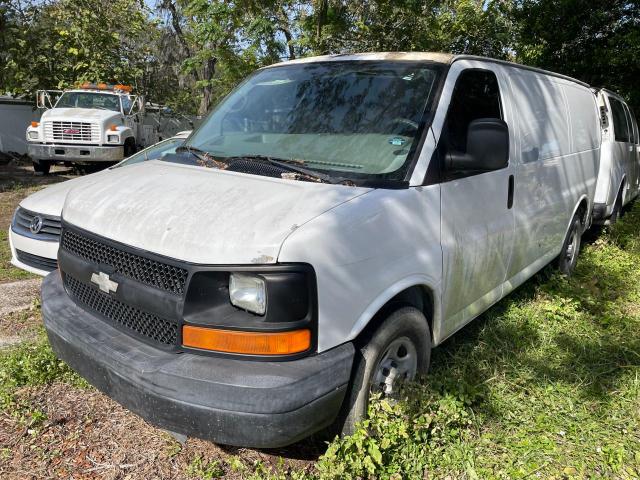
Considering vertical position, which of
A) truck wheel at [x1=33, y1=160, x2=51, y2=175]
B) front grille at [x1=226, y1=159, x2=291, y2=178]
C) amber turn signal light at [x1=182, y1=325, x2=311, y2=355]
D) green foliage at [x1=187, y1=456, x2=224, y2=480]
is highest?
front grille at [x1=226, y1=159, x2=291, y2=178]

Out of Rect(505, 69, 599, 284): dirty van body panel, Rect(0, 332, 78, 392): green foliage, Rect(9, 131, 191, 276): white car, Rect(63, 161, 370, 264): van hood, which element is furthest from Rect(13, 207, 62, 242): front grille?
Rect(505, 69, 599, 284): dirty van body panel

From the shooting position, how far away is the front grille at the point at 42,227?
14.5 ft

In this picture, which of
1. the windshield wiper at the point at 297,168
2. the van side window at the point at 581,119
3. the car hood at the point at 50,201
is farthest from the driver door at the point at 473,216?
the car hood at the point at 50,201

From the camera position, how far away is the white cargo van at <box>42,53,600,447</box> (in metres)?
2.16

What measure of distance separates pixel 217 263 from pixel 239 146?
1363 millimetres

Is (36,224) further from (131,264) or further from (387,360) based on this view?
(387,360)

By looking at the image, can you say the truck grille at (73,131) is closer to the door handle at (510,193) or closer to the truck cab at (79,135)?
the truck cab at (79,135)

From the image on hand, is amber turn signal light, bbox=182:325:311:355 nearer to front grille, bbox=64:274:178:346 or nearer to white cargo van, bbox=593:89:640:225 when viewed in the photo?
front grille, bbox=64:274:178:346

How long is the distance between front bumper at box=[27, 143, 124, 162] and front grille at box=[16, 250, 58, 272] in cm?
894

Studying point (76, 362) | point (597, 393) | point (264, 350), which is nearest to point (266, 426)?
point (264, 350)

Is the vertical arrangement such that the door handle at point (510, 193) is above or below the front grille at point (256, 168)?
below

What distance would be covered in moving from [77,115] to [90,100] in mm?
1173

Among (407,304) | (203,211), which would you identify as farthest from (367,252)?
(203,211)

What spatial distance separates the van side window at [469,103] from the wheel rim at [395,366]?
1.16 meters
